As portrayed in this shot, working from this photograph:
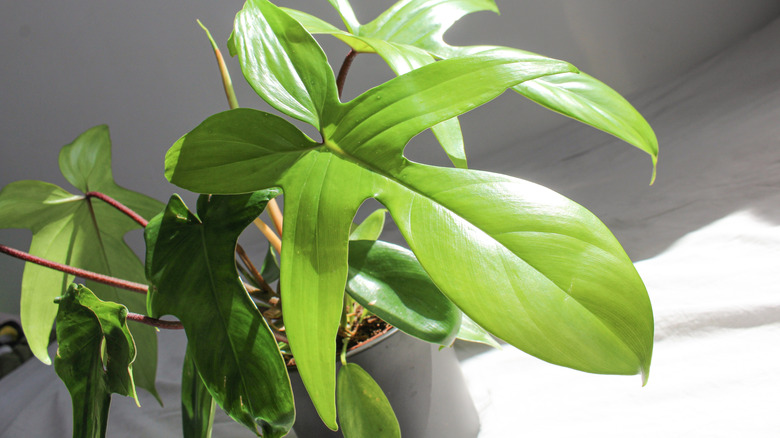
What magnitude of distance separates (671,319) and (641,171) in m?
0.61

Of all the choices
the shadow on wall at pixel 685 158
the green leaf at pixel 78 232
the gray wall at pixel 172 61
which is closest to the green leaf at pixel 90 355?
the green leaf at pixel 78 232

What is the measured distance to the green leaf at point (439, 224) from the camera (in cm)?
27

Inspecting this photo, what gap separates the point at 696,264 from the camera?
945mm

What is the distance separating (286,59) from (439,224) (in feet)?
0.63

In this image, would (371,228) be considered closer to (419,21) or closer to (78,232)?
(419,21)

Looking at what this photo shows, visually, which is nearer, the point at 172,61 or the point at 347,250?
the point at 347,250

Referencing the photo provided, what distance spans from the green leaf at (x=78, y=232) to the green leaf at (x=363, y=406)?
0.31m

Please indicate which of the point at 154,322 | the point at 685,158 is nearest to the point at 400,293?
the point at 154,322

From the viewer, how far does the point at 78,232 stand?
0.67 metres

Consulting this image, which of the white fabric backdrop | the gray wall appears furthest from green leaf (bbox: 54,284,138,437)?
the gray wall

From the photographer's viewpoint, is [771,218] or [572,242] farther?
[771,218]

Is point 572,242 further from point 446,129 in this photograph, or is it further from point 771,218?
→ point 771,218

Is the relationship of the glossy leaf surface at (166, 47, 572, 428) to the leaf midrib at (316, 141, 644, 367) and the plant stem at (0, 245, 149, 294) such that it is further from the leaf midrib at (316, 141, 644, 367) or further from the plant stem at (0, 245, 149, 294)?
the plant stem at (0, 245, 149, 294)

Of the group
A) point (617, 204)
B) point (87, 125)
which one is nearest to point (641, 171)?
point (617, 204)
